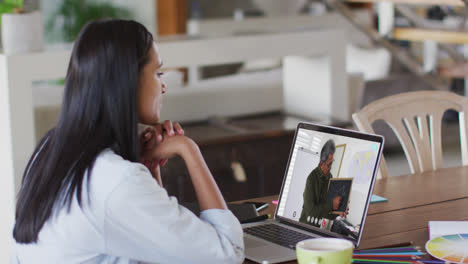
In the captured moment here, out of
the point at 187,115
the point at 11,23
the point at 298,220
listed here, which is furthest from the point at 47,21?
the point at 298,220

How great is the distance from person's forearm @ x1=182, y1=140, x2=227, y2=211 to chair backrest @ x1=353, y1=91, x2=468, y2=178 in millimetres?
1006

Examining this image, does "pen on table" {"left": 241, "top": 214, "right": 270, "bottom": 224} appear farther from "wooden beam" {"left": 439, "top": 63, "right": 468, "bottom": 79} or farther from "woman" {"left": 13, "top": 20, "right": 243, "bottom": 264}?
"wooden beam" {"left": 439, "top": 63, "right": 468, "bottom": 79}

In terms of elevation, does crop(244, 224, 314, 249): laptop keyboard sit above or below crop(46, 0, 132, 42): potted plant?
above

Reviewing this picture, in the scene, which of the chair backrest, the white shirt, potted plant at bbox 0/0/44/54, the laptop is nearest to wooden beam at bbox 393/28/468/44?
the chair backrest

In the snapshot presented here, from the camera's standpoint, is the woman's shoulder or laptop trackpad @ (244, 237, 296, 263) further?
laptop trackpad @ (244, 237, 296, 263)

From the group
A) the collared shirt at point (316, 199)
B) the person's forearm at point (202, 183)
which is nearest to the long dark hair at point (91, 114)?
the person's forearm at point (202, 183)

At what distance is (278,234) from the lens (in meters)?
1.62

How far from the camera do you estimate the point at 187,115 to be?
12.4ft

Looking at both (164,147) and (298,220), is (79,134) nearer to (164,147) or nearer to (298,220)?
(164,147)

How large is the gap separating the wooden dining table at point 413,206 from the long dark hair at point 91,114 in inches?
15.3

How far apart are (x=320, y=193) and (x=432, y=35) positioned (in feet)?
8.58

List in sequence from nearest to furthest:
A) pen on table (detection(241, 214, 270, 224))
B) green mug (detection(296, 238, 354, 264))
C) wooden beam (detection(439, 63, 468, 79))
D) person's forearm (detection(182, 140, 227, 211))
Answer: green mug (detection(296, 238, 354, 264))
person's forearm (detection(182, 140, 227, 211))
pen on table (detection(241, 214, 270, 224))
wooden beam (detection(439, 63, 468, 79))

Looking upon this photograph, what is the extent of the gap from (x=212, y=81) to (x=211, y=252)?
3094mm

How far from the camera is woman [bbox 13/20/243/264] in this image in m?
1.28
